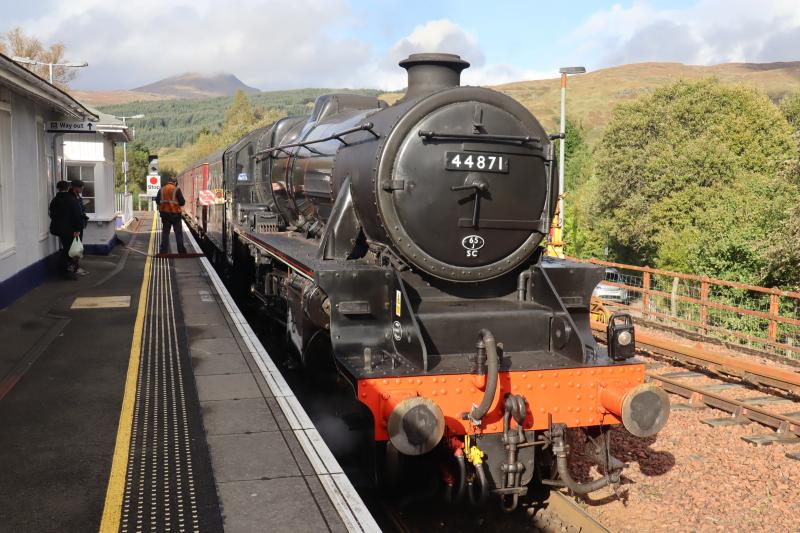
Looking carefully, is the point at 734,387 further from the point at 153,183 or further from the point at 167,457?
the point at 153,183

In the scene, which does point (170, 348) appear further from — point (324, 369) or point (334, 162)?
point (334, 162)

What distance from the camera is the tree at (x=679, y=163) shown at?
2777 cm

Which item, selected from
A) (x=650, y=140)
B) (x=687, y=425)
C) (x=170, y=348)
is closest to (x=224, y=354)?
(x=170, y=348)

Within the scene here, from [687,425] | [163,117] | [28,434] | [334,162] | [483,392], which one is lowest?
[687,425]

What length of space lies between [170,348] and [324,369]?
229cm

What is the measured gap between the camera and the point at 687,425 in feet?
24.3

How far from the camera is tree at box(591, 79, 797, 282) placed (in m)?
27.8

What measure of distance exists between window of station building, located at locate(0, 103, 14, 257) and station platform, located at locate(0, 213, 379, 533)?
174 centimetres

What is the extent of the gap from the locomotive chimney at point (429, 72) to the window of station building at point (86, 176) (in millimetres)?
14015

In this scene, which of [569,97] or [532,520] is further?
[569,97]

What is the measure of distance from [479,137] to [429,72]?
3.14 feet

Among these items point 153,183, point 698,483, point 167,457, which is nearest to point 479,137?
point 167,457

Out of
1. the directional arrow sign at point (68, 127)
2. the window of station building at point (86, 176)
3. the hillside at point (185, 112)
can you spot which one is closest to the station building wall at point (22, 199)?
the directional arrow sign at point (68, 127)

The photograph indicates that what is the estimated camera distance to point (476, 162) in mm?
5254
